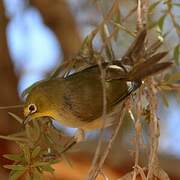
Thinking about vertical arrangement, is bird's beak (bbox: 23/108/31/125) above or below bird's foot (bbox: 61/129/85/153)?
above

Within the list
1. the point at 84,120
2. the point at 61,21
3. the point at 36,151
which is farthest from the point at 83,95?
the point at 61,21

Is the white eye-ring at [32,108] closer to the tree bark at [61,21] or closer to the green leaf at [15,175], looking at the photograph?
the green leaf at [15,175]

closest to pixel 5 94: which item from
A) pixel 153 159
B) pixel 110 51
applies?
pixel 110 51

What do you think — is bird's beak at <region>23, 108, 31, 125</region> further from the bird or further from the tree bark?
the tree bark

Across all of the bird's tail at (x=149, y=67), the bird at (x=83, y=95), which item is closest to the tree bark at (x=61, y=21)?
the bird at (x=83, y=95)

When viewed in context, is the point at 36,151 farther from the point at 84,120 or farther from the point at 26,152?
the point at 84,120

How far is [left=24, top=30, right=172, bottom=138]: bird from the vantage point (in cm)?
124

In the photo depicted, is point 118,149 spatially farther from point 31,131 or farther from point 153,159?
point 153,159

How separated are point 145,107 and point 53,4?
1.75 meters

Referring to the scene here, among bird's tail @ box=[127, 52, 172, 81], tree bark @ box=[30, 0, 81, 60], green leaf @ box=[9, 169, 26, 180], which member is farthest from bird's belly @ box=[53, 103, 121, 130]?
tree bark @ box=[30, 0, 81, 60]

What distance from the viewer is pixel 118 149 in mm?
2521

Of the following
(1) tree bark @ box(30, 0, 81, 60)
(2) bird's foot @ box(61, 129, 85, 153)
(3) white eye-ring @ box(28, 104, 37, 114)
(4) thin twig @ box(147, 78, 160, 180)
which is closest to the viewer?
(4) thin twig @ box(147, 78, 160, 180)

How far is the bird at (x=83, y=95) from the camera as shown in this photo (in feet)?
4.05

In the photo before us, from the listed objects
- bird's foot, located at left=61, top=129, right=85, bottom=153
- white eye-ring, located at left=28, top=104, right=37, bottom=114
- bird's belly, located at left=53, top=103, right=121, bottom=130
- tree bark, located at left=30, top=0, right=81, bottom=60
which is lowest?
bird's foot, located at left=61, top=129, right=85, bottom=153
